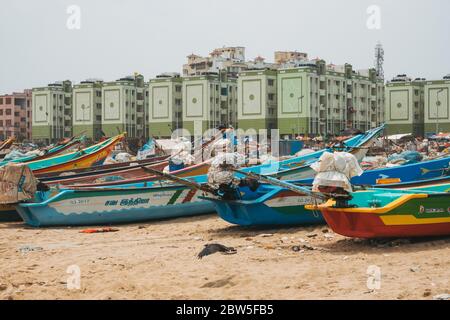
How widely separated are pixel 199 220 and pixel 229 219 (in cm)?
229

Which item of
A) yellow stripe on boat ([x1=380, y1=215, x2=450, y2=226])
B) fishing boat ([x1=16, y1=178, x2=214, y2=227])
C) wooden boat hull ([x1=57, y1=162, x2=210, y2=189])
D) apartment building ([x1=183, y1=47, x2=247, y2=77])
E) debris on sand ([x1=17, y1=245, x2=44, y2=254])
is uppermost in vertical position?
apartment building ([x1=183, y1=47, x2=247, y2=77])

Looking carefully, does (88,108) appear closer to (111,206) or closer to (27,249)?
(111,206)

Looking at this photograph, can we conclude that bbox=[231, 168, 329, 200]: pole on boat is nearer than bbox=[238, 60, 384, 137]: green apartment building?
Yes

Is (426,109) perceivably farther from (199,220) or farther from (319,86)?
(199,220)

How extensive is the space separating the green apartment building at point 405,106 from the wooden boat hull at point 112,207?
72.8 meters

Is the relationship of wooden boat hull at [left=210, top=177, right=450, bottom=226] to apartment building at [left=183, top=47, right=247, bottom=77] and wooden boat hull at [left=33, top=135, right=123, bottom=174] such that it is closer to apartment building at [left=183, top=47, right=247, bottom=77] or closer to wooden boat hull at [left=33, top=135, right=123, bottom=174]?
wooden boat hull at [left=33, top=135, right=123, bottom=174]

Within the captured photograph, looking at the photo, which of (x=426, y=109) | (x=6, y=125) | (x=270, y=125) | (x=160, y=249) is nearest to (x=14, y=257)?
Result: (x=160, y=249)

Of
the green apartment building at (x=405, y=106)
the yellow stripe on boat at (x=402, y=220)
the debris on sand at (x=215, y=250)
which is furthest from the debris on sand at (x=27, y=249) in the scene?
the green apartment building at (x=405, y=106)

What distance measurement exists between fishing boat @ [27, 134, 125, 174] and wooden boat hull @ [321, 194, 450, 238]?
15246mm

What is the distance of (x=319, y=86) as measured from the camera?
252ft

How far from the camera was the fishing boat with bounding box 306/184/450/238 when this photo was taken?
1064 centimetres

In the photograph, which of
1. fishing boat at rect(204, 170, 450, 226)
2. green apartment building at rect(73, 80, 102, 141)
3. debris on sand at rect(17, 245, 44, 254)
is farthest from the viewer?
green apartment building at rect(73, 80, 102, 141)

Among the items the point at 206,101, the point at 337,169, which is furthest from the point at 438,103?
the point at 337,169

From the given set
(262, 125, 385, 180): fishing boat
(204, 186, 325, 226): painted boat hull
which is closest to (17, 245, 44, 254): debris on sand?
(204, 186, 325, 226): painted boat hull
